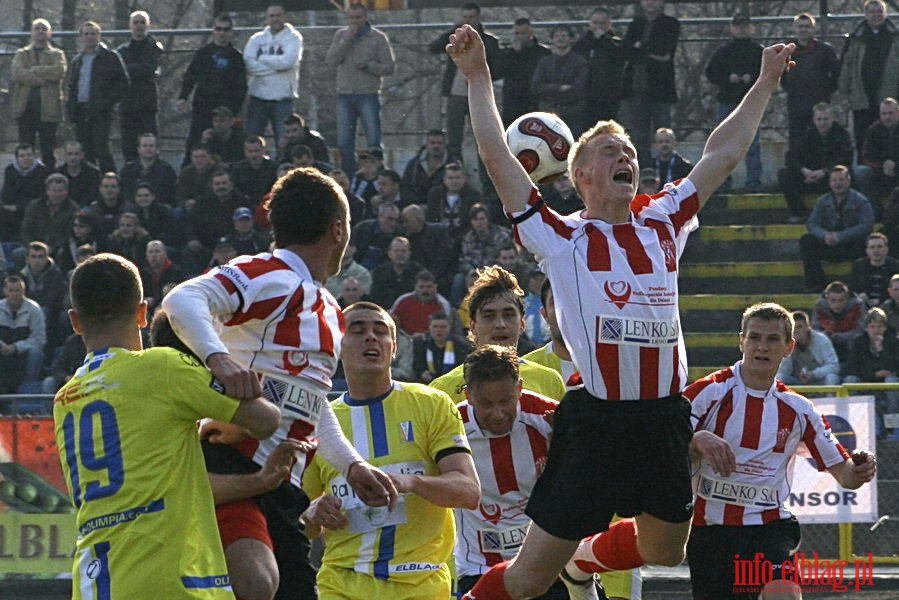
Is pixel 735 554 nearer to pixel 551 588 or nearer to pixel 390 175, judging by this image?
pixel 551 588

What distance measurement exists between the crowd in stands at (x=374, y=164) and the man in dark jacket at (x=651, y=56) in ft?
0.07

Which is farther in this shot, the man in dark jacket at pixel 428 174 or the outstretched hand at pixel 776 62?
the man in dark jacket at pixel 428 174

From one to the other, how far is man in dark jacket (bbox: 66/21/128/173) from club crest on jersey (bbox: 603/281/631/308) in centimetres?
1262

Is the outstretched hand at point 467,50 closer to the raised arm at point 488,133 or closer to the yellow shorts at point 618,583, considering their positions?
the raised arm at point 488,133

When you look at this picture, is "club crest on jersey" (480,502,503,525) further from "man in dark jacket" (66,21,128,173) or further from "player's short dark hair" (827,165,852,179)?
"man in dark jacket" (66,21,128,173)

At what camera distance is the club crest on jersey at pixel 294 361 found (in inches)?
203

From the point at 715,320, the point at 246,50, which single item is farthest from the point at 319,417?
the point at 246,50

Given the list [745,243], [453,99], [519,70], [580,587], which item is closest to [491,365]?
[580,587]

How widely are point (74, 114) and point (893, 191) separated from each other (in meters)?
9.26

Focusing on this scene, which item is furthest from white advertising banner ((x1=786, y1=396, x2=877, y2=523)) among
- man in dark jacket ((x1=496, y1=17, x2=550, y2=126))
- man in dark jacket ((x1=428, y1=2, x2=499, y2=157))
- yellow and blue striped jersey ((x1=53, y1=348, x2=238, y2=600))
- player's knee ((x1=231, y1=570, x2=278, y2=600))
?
yellow and blue striped jersey ((x1=53, y1=348, x2=238, y2=600))

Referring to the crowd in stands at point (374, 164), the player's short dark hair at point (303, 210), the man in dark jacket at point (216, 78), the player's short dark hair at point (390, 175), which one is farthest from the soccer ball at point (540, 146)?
the man in dark jacket at point (216, 78)

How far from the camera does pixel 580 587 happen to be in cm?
676

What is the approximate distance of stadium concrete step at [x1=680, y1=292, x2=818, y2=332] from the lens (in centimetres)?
1656

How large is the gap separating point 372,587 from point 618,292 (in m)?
1.64
